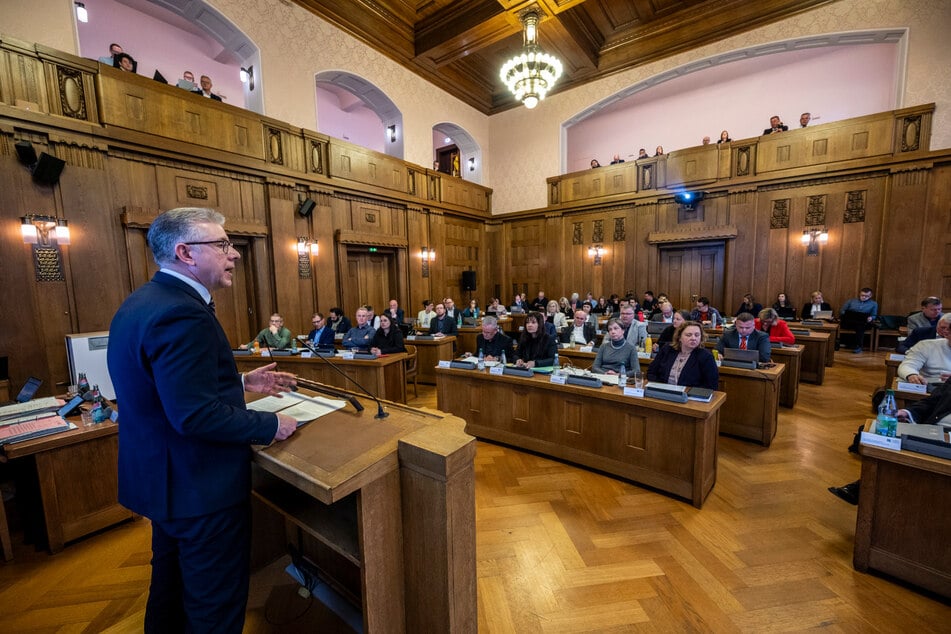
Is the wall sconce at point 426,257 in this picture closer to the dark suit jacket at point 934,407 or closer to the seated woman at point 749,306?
the seated woman at point 749,306

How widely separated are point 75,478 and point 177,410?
2.47 m

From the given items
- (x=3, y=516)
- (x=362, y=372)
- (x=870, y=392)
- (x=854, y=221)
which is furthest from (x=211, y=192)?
(x=854, y=221)

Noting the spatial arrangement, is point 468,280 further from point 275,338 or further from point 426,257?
point 275,338

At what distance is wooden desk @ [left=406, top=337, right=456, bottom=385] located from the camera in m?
6.34

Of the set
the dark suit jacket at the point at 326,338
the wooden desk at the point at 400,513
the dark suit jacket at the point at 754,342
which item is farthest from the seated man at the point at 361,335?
the dark suit jacket at the point at 754,342

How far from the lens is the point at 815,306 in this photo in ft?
25.8

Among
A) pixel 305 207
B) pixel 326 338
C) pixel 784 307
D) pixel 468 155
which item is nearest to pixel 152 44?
pixel 305 207

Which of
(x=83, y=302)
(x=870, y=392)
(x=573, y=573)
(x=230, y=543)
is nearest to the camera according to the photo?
(x=230, y=543)

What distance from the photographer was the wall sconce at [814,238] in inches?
319

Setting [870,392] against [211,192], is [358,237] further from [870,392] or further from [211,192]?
[870,392]

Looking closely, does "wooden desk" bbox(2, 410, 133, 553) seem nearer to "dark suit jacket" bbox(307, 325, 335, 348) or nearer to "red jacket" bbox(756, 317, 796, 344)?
"dark suit jacket" bbox(307, 325, 335, 348)

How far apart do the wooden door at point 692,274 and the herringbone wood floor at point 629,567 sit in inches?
273

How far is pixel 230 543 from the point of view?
129 cm

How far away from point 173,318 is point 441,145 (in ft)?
46.8
